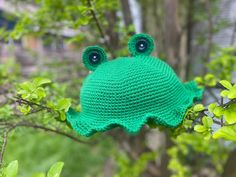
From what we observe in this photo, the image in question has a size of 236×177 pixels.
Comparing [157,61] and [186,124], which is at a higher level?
[157,61]

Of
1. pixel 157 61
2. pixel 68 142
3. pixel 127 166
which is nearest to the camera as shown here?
pixel 157 61

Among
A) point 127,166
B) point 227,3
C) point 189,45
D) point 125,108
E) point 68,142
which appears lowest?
point 68,142

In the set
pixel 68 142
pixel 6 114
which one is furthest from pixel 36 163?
pixel 6 114

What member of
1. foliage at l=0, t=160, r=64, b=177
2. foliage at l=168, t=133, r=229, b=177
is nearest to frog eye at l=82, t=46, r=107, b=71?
foliage at l=0, t=160, r=64, b=177

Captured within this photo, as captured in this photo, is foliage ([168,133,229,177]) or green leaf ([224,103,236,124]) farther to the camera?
foliage ([168,133,229,177])

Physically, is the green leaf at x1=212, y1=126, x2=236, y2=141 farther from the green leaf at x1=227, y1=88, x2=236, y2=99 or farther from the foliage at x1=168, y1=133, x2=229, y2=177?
the foliage at x1=168, y1=133, x2=229, y2=177

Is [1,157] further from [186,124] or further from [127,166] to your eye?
[127,166]
